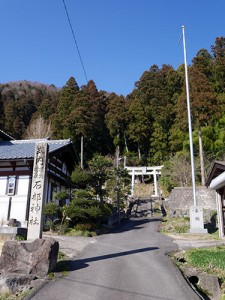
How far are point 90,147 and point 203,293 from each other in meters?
31.9

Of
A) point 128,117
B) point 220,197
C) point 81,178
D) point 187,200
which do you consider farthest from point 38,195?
point 128,117

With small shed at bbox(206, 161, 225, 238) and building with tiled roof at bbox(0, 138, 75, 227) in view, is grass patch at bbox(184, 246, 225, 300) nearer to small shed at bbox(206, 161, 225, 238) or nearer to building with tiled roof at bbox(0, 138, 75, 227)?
small shed at bbox(206, 161, 225, 238)

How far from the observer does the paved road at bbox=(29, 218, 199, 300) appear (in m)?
5.05

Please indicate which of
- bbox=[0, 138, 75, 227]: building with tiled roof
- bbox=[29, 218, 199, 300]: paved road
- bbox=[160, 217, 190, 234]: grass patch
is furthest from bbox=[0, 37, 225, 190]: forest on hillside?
bbox=[29, 218, 199, 300]: paved road

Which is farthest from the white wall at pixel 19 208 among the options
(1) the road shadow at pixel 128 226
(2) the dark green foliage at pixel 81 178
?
(1) the road shadow at pixel 128 226

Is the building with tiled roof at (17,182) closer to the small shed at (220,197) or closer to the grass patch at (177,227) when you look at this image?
the grass patch at (177,227)

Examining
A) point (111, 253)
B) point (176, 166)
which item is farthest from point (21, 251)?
point (176, 166)

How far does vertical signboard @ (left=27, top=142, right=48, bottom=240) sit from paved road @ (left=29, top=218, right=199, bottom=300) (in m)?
1.36

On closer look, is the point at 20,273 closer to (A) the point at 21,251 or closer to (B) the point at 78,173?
(A) the point at 21,251

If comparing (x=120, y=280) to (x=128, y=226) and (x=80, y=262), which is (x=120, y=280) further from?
(x=128, y=226)

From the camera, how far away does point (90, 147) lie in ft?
123

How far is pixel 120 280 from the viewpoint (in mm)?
5895

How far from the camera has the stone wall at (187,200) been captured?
66.6ft

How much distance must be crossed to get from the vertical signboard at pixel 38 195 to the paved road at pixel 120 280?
136 centimetres
